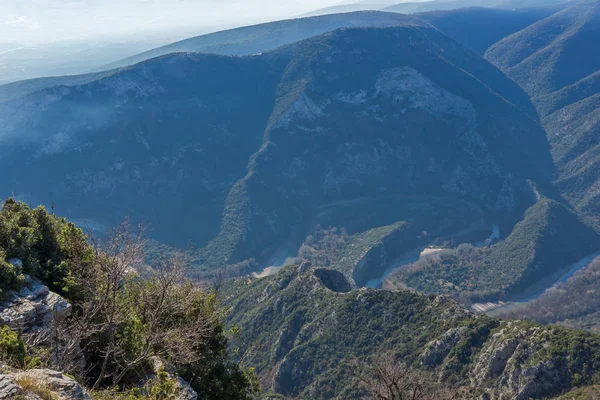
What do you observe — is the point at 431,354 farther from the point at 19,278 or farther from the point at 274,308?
the point at 19,278

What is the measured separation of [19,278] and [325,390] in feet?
243

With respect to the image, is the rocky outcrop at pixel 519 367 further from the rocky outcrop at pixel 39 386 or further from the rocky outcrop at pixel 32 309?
the rocky outcrop at pixel 39 386

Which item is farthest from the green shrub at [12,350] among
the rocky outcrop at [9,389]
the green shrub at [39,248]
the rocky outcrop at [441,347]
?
the rocky outcrop at [441,347]

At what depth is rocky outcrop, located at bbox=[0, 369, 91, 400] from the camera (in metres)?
15.0

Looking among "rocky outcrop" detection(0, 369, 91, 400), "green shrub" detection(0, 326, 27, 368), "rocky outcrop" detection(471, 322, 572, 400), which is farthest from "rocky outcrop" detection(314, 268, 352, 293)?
"rocky outcrop" detection(0, 369, 91, 400)

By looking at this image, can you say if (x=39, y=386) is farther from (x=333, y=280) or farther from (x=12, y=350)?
(x=333, y=280)

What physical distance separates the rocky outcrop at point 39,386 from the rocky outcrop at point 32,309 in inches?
240

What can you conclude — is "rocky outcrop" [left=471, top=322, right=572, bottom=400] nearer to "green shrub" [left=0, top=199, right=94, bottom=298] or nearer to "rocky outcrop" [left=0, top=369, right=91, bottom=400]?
"green shrub" [left=0, top=199, right=94, bottom=298]

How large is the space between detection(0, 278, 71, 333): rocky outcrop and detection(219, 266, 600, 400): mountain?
80.7ft

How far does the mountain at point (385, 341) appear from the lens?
64.1 metres

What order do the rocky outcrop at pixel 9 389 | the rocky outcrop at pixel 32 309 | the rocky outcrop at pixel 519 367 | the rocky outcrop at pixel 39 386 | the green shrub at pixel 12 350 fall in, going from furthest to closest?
1. the rocky outcrop at pixel 519 367
2. the rocky outcrop at pixel 32 309
3. the green shrub at pixel 12 350
4. the rocky outcrop at pixel 39 386
5. the rocky outcrop at pixel 9 389

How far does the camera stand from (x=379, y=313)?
321ft

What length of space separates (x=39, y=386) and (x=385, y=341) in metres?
82.3

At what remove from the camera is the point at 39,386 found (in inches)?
631
